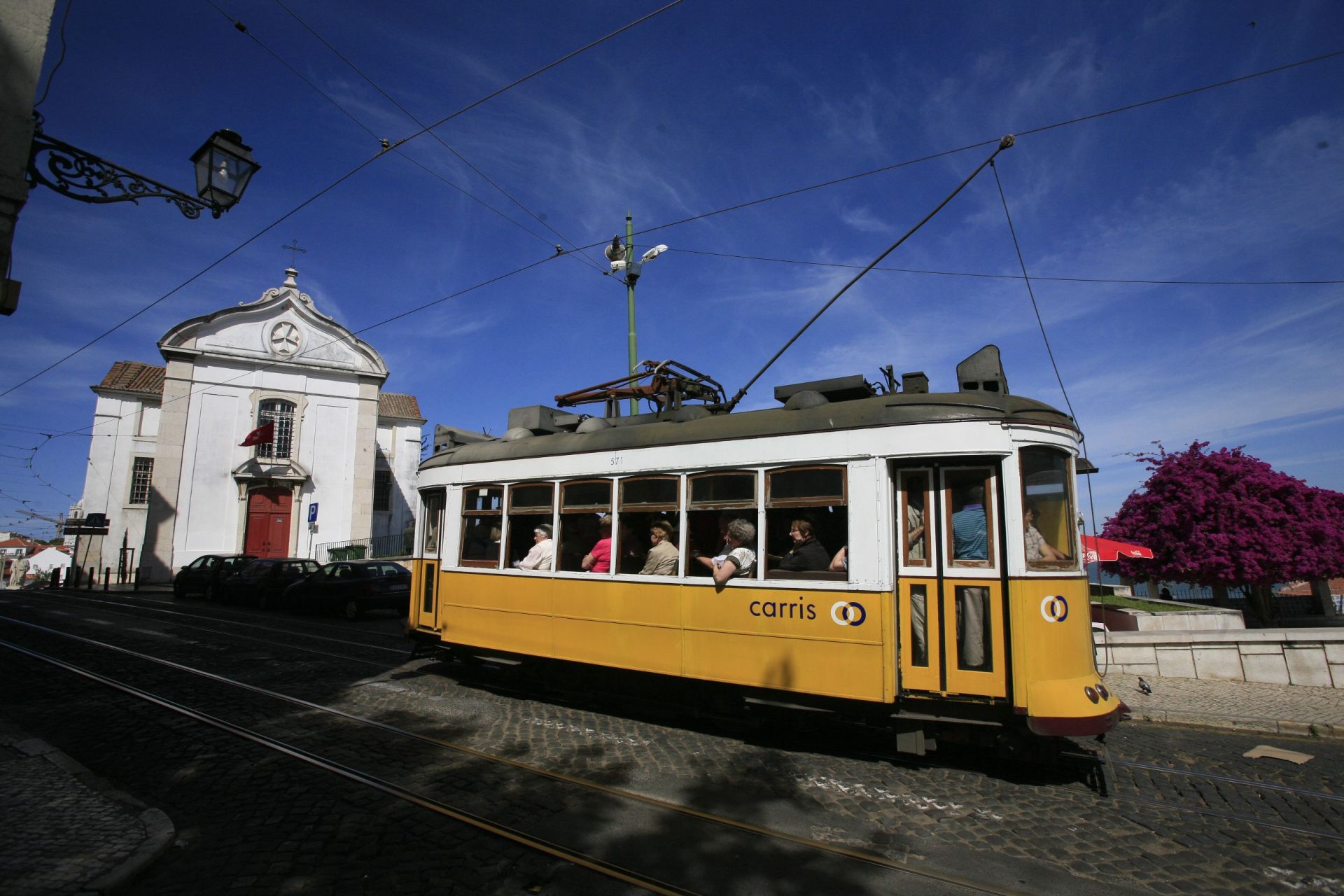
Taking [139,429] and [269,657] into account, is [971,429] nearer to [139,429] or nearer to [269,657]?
[269,657]

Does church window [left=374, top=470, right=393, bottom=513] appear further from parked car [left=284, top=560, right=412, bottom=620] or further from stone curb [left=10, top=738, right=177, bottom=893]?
stone curb [left=10, top=738, right=177, bottom=893]

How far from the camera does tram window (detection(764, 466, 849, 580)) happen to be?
6293 mm

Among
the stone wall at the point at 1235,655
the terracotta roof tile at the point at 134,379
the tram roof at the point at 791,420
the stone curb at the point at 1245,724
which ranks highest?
the terracotta roof tile at the point at 134,379

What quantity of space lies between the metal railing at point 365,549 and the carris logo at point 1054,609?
1051 inches

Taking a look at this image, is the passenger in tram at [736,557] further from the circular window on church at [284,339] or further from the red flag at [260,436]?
the circular window on church at [284,339]

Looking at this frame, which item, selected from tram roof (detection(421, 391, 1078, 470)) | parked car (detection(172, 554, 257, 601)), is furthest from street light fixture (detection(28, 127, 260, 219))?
parked car (detection(172, 554, 257, 601))

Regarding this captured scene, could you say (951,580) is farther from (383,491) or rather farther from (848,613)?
(383,491)

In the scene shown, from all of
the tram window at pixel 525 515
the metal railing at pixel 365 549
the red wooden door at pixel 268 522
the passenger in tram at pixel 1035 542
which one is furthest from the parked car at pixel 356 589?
the passenger in tram at pixel 1035 542

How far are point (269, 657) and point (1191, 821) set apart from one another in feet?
38.7

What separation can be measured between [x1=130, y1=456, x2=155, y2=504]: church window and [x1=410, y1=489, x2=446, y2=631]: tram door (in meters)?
30.6

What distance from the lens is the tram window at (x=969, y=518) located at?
587cm

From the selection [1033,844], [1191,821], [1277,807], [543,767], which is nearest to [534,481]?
[543,767]

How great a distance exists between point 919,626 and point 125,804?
6.05 metres

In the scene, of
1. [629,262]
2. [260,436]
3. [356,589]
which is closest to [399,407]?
[260,436]
